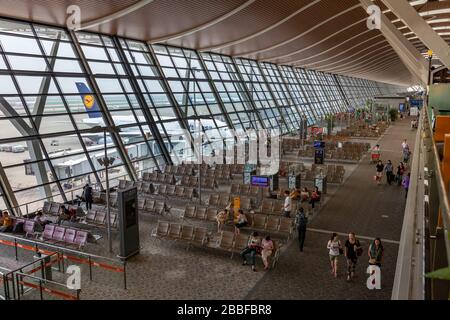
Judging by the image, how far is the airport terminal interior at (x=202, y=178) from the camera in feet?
30.0

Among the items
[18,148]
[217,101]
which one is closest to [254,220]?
[217,101]

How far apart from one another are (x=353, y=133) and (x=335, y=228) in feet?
104

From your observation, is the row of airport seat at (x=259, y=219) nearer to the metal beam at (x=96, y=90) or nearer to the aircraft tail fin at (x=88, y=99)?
the metal beam at (x=96, y=90)

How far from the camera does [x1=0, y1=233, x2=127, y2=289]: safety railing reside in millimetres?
9656

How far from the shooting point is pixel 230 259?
1123 cm

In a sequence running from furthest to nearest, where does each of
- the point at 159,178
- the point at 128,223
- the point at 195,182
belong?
the point at 159,178 < the point at 195,182 < the point at 128,223

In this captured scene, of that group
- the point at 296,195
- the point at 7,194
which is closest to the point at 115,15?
the point at 7,194

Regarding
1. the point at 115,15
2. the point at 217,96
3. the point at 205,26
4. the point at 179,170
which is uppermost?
the point at 205,26

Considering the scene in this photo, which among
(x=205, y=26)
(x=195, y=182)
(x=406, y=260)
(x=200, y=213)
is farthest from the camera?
(x=205, y=26)

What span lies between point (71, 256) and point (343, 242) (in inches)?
319

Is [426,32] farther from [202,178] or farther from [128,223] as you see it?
[202,178]

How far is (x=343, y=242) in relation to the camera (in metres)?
12.4

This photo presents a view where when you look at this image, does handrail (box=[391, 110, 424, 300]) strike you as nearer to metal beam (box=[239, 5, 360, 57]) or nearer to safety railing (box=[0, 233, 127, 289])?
safety railing (box=[0, 233, 127, 289])
